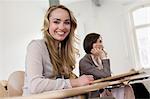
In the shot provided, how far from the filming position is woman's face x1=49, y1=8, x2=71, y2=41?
1307 millimetres

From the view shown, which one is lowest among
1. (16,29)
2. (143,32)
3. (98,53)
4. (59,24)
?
(98,53)

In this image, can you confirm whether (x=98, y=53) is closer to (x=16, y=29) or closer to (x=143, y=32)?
(x=16, y=29)

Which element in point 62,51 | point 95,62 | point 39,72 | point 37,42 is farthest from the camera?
point 95,62

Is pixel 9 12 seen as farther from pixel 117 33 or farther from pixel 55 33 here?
pixel 55 33

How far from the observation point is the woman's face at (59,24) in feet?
4.29

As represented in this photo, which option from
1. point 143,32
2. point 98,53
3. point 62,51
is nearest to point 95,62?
point 98,53

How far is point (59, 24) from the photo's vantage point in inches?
51.8

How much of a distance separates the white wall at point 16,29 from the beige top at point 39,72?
15.4 feet

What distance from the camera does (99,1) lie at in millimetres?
6465

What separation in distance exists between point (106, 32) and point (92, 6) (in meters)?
0.77

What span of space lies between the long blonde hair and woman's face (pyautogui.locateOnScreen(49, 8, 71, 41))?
0.9 inches

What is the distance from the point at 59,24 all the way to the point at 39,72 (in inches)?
11.9

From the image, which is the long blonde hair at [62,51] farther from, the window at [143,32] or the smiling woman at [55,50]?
the window at [143,32]

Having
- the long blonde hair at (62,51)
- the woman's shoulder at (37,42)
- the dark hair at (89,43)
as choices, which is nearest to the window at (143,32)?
the dark hair at (89,43)
